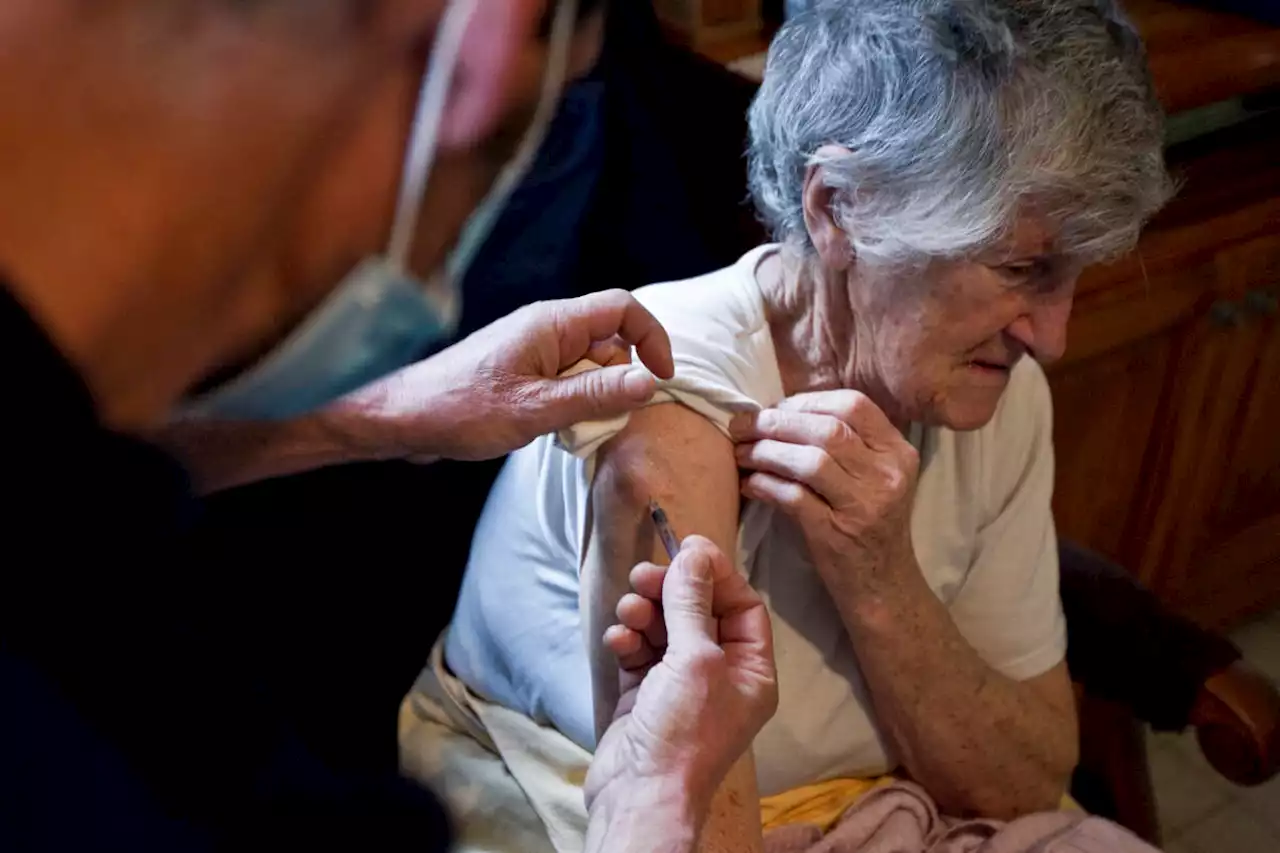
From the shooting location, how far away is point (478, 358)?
0.97 metres

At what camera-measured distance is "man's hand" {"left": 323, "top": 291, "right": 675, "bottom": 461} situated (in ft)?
3.01

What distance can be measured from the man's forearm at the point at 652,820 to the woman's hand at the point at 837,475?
Answer: 272 mm

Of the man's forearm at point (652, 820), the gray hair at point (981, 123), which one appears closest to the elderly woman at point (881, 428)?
the gray hair at point (981, 123)

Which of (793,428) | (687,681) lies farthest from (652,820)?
(793,428)

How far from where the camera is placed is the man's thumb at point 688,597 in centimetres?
83

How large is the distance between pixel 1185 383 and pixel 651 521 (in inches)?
47.9

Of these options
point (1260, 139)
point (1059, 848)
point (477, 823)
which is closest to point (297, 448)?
point (477, 823)

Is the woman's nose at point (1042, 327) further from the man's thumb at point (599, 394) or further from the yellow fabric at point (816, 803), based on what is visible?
the yellow fabric at point (816, 803)

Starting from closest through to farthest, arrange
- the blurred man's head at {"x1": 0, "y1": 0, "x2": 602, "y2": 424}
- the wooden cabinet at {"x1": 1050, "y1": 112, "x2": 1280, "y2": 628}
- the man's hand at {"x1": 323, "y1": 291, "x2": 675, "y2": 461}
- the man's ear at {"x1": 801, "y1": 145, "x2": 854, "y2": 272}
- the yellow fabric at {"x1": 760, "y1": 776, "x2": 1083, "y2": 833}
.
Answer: the blurred man's head at {"x1": 0, "y1": 0, "x2": 602, "y2": 424} < the man's hand at {"x1": 323, "y1": 291, "x2": 675, "y2": 461} < the man's ear at {"x1": 801, "y1": 145, "x2": 854, "y2": 272} < the yellow fabric at {"x1": 760, "y1": 776, "x2": 1083, "y2": 833} < the wooden cabinet at {"x1": 1050, "y1": 112, "x2": 1280, "y2": 628}

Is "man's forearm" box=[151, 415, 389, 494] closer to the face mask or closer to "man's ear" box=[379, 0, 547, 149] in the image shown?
the face mask

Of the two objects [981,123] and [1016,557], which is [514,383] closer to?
[981,123]

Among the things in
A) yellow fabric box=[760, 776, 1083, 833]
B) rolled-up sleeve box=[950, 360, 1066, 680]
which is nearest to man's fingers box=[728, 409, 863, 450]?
rolled-up sleeve box=[950, 360, 1066, 680]

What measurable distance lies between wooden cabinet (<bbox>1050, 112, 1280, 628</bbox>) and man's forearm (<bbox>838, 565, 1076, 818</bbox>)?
63 cm

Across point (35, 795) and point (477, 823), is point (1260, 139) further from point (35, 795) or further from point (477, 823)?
point (35, 795)
